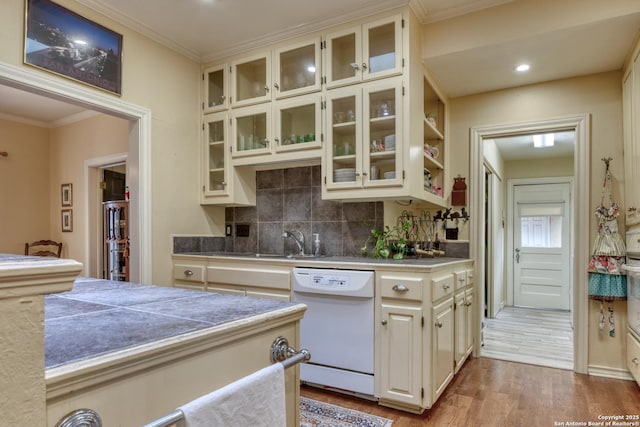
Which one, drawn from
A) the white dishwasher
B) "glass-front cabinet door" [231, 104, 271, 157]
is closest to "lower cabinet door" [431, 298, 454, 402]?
the white dishwasher

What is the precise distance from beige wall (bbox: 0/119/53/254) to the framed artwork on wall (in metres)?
3.04

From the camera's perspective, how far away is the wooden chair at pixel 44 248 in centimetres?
477

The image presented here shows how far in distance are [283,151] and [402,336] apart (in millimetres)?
1643

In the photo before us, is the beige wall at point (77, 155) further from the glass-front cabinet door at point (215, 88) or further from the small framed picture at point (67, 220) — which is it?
the glass-front cabinet door at point (215, 88)

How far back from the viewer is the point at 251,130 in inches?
128

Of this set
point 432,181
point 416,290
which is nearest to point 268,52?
point 432,181

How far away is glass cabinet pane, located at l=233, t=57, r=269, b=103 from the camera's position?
10.5 ft

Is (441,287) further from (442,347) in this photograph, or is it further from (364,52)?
(364,52)

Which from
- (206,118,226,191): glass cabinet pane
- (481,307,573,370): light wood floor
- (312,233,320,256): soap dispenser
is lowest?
(481,307,573,370): light wood floor

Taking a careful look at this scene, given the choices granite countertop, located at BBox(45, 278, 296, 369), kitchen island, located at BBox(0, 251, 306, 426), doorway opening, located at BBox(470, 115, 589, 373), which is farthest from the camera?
doorway opening, located at BBox(470, 115, 589, 373)

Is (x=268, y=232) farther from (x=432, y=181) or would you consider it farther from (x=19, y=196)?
(x=19, y=196)

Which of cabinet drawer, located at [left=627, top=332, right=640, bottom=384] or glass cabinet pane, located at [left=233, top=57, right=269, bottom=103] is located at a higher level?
glass cabinet pane, located at [left=233, top=57, right=269, bottom=103]

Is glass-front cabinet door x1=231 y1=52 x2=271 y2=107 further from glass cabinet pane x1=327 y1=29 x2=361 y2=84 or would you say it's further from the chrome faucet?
the chrome faucet

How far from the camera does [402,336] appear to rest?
88.4 inches
